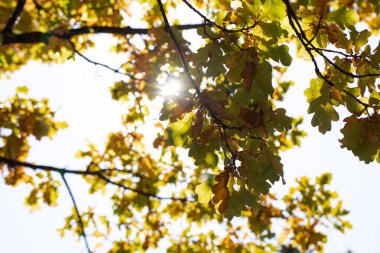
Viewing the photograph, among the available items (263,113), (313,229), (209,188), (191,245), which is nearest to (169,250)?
(191,245)

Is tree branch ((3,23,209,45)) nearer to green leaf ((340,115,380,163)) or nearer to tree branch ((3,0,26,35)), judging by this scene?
tree branch ((3,0,26,35))

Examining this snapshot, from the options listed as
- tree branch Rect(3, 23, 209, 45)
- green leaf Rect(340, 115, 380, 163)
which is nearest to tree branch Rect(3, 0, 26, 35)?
tree branch Rect(3, 23, 209, 45)

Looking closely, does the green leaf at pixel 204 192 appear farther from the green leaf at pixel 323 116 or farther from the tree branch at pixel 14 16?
the tree branch at pixel 14 16

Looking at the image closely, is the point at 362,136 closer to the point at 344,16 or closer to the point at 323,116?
the point at 323,116

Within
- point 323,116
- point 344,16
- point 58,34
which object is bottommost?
point 323,116

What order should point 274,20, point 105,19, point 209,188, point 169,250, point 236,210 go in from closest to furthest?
point 274,20 < point 236,210 < point 209,188 < point 169,250 < point 105,19

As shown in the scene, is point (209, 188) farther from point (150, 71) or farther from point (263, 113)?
point (150, 71)

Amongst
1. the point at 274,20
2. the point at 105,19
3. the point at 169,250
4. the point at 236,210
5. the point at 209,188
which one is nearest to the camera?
the point at 274,20

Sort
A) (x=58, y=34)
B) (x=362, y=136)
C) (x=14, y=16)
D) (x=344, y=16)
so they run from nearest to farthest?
(x=344, y=16) < (x=362, y=136) < (x=14, y=16) < (x=58, y=34)

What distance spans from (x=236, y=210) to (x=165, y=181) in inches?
143

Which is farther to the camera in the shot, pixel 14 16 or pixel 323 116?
pixel 14 16

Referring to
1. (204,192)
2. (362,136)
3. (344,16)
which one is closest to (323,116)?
(362,136)

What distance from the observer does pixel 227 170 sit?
5.59 feet

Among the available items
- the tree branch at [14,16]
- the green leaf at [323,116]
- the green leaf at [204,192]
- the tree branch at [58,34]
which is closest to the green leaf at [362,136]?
the green leaf at [323,116]
